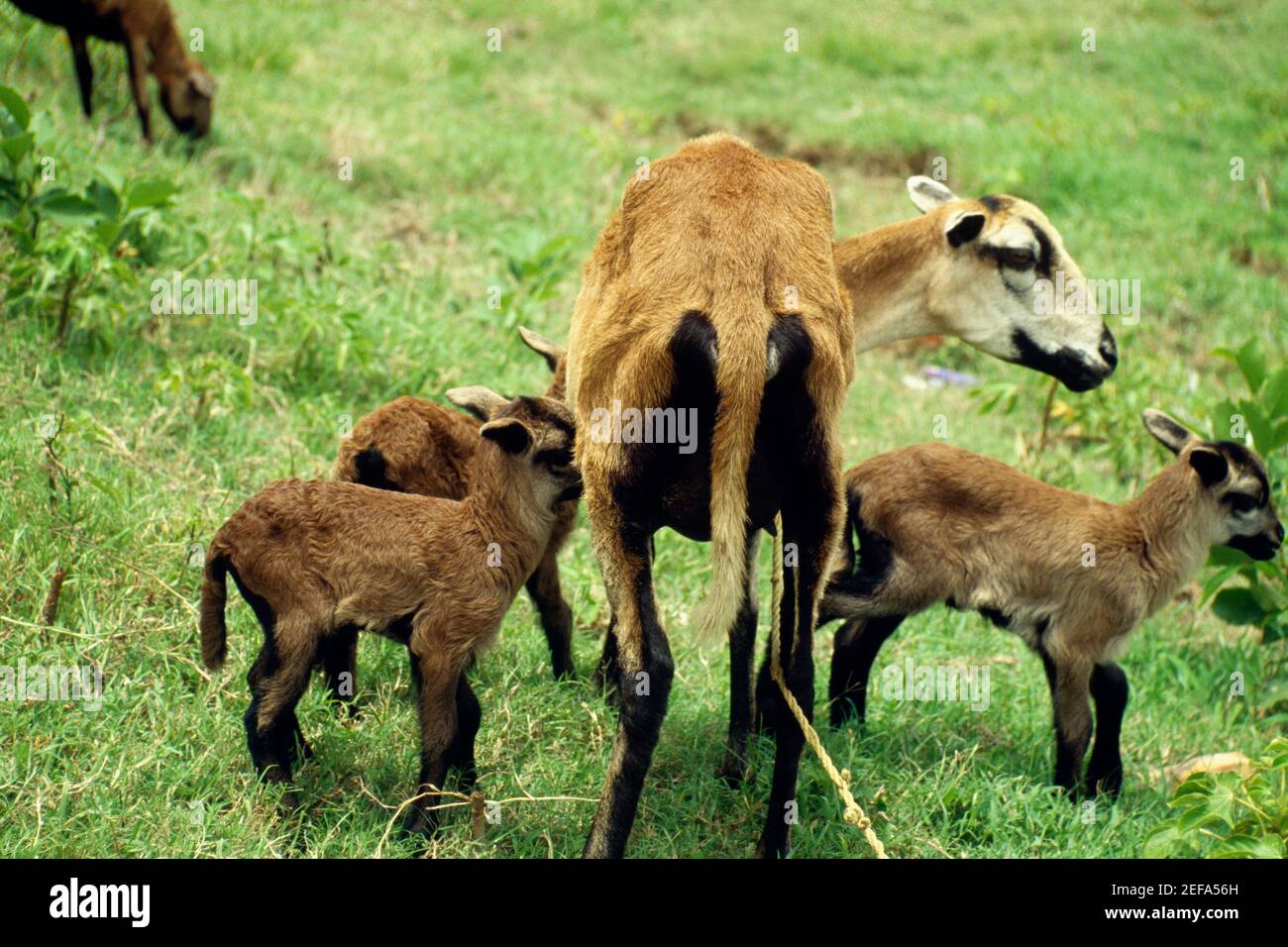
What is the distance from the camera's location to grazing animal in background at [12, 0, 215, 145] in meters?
9.62

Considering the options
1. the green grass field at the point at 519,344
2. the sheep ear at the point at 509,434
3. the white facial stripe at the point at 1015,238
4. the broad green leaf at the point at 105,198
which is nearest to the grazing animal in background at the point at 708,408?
the sheep ear at the point at 509,434

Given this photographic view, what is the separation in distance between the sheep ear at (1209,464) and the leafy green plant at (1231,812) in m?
1.51

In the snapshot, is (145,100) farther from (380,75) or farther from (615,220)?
(615,220)

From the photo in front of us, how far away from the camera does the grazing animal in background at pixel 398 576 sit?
15.1ft

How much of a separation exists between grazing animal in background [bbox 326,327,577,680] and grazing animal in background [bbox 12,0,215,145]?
5.13 meters

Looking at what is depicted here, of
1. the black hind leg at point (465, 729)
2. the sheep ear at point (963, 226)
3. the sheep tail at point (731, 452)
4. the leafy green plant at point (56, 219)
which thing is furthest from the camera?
the leafy green plant at point (56, 219)

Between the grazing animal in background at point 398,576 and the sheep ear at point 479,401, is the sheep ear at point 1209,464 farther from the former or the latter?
the sheep ear at point 479,401

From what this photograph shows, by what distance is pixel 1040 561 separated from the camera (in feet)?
19.0

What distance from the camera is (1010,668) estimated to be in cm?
684

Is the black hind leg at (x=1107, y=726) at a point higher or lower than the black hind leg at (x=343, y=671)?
lower

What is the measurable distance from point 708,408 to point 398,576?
4.19 ft

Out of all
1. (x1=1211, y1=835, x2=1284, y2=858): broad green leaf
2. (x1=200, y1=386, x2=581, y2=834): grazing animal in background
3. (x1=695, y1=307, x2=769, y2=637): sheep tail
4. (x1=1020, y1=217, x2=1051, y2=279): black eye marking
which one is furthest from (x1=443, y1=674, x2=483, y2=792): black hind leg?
(x1=1020, y1=217, x2=1051, y2=279): black eye marking

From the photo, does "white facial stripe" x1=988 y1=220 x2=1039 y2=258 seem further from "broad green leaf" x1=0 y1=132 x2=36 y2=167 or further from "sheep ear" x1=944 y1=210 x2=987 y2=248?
"broad green leaf" x1=0 y1=132 x2=36 y2=167
